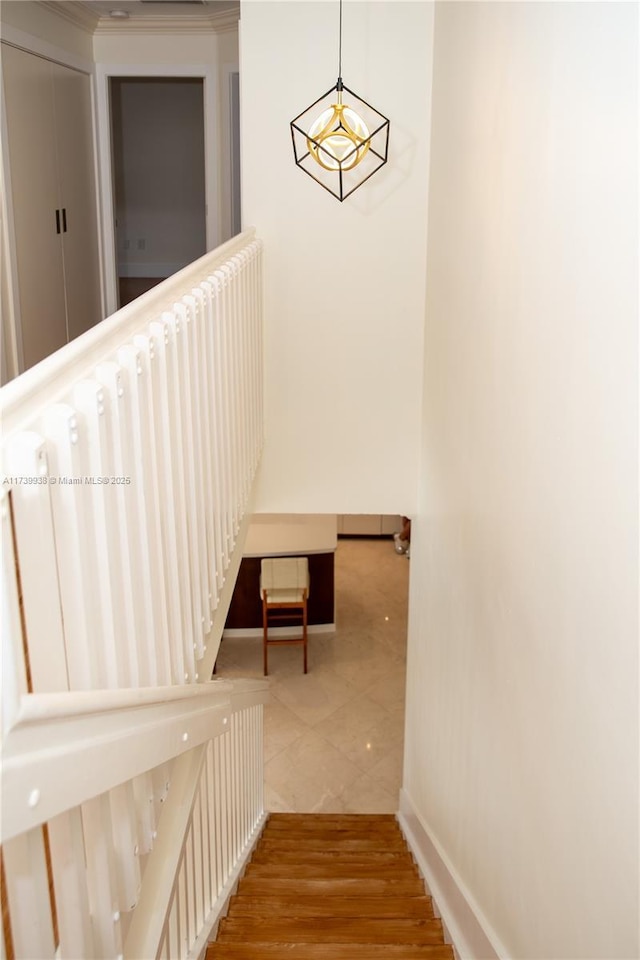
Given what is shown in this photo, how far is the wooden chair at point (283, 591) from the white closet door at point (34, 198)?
10.0ft

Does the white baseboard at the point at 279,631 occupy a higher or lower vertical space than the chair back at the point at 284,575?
lower

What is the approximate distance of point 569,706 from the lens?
86.0 inches

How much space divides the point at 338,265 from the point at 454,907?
3.11m

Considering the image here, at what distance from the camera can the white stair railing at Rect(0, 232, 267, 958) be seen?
1296 mm

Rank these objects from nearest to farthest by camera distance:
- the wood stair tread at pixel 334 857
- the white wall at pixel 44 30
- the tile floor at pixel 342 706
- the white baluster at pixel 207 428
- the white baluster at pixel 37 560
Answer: the white baluster at pixel 37 560
the white baluster at pixel 207 428
the wood stair tread at pixel 334 857
the white wall at pixel 44 30
the tile floor at pixel 342 706

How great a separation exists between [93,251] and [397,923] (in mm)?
4971

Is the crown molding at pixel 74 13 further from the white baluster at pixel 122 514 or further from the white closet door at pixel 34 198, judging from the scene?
the white baluster at pixel 122 514

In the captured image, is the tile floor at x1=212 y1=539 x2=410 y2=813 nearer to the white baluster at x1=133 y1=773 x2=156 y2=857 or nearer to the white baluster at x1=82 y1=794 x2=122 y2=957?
the white baluster at x1=133 y1=773 x2=156 y2=857

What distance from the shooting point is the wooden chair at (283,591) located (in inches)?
301

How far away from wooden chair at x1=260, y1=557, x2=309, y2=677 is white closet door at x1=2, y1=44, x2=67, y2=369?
3.06 metres


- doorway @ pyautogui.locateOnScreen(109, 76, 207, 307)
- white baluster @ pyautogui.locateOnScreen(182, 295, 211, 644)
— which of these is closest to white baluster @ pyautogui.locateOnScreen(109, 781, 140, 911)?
white baluster @ pyautogui.locateOnScreen(182, 295, 211, 644)

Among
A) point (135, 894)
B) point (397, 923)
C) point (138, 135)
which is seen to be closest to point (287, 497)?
point (397, 923)

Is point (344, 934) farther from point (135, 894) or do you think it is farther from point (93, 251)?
point (93, 251)

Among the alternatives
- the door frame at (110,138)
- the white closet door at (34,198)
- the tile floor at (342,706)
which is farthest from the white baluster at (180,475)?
the door frame at (110,138)
